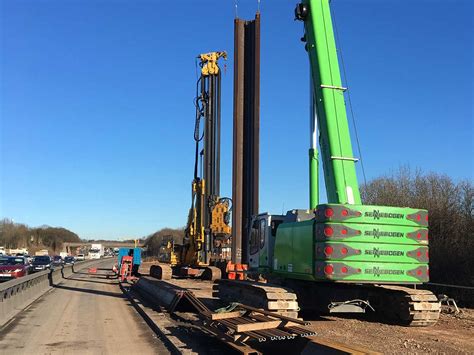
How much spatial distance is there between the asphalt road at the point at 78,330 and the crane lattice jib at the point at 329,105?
588 cm

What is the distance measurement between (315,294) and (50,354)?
6972mm

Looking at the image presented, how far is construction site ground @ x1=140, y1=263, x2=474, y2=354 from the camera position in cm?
1010

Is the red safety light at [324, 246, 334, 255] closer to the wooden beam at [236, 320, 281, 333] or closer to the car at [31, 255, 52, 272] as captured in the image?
the wooden beam at [236, 320, 281, 333]

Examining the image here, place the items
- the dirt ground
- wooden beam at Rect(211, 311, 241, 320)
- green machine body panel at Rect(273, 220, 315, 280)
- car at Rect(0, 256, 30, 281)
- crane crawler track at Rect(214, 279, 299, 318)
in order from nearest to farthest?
the dirt ground → wooden beam at Rect(211, 311, 241, 320) → crane crawler track at Rect(214, 279, 299, 318) → green machine body panel at Rect(273, 220, 315, 280) → car at Rect(0, 256, 30, 281)

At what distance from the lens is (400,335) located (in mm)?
11633

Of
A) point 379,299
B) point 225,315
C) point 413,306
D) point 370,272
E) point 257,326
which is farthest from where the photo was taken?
point 379,299

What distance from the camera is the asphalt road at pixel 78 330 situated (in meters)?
10.4

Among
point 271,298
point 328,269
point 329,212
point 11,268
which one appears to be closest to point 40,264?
point 11,268

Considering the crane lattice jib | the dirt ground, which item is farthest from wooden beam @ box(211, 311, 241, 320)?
the crane lattice jib

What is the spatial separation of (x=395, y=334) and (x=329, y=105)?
5809 millimetres

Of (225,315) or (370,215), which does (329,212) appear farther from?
(225,315)

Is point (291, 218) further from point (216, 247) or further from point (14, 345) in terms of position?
point (216, 247)

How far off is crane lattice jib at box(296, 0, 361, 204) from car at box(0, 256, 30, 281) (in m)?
23.1

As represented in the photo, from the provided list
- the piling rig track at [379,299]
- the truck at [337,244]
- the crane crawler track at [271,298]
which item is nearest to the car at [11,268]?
the truck at [337,244]
